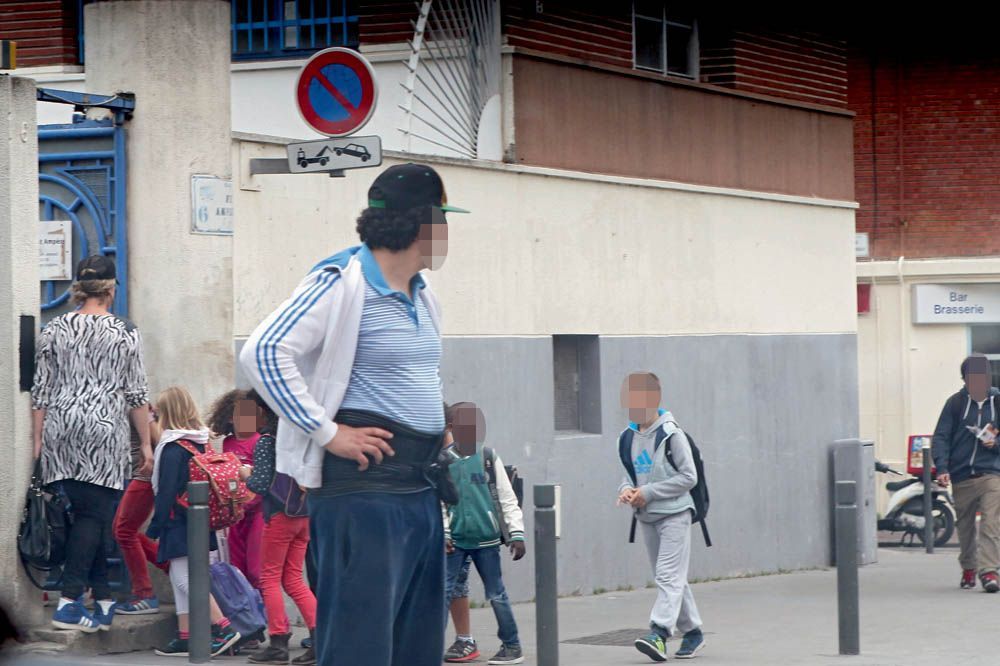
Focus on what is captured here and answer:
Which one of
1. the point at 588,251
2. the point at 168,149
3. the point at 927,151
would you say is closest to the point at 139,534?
the point at 168,149

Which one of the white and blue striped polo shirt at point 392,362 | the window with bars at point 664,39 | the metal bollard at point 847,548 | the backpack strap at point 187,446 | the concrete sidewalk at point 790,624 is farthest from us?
the window with bars at point 664,39

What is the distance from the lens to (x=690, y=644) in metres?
9.79

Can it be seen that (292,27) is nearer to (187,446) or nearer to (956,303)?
(187,446)

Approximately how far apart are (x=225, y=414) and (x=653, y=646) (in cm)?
278

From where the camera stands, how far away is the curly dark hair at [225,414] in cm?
938

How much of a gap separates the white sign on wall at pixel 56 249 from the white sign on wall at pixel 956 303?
1671 centimetres

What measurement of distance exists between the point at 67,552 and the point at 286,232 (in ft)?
9.63

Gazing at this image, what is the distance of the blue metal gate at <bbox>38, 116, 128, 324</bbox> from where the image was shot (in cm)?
988

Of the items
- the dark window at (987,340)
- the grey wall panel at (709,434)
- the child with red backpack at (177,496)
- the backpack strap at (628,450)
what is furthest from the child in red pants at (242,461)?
the dark window at (987,340)

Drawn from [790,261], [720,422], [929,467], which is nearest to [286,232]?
[720,422]

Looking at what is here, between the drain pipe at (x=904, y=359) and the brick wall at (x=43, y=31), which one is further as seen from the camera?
the drain pipe at (x=904, y=359)

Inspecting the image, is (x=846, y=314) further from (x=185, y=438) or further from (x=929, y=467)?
(x=185, y=438)

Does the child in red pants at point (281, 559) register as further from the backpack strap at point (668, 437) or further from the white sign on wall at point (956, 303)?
the white sign on wall at point (956, 303)

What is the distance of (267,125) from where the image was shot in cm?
1317
